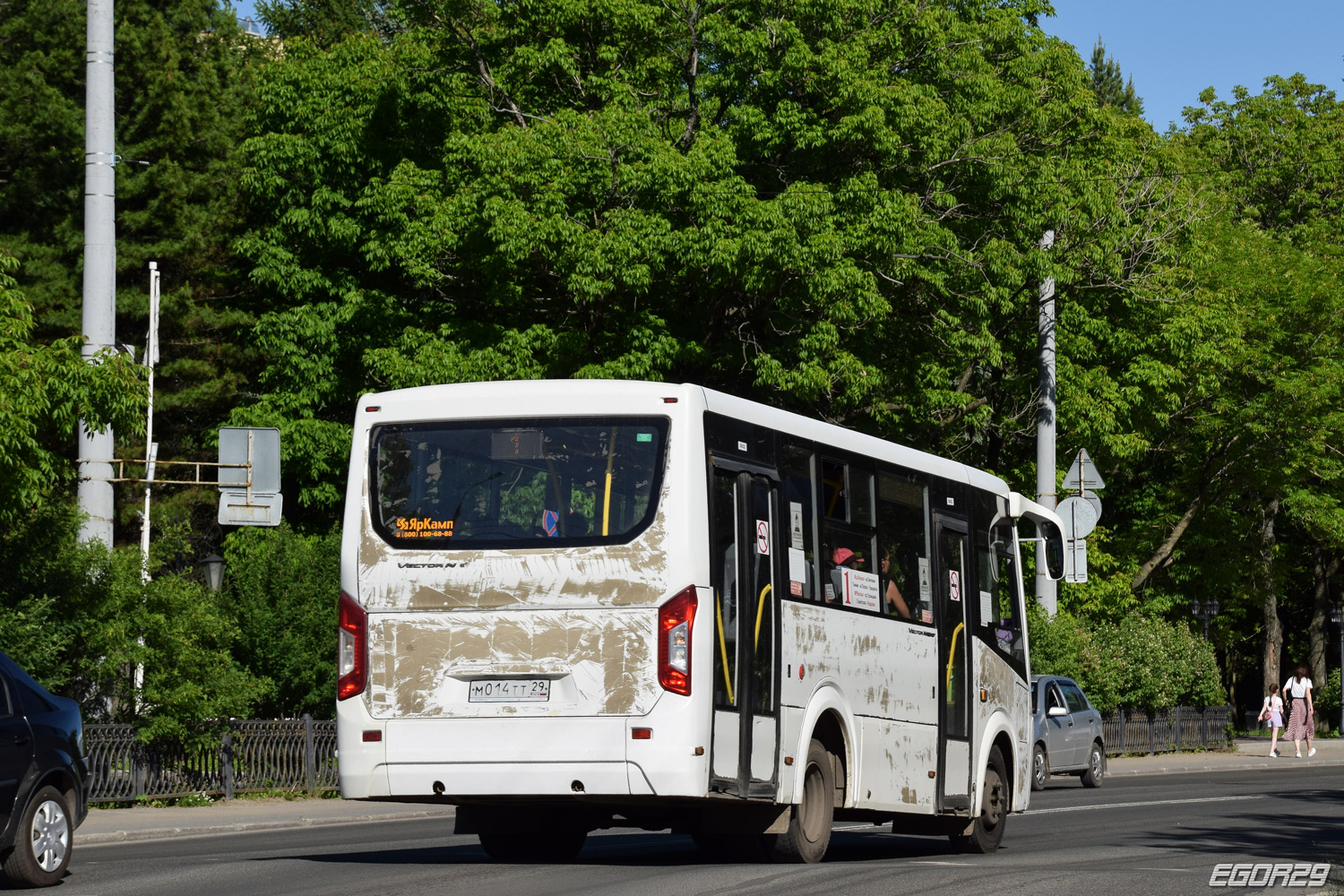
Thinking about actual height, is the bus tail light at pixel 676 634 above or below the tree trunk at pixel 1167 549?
below

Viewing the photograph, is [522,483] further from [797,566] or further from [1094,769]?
[1094,769]

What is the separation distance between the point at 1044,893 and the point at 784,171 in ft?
73.4

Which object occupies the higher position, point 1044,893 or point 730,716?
point 730,716

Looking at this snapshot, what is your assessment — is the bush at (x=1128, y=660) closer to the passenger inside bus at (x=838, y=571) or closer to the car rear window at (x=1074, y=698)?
the car rear window at (x=1074, y=698)

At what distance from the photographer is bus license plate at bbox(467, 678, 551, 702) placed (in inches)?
472

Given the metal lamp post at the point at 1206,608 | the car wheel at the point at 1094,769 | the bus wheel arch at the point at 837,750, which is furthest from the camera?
the metal lamp post at the point at 1206,608

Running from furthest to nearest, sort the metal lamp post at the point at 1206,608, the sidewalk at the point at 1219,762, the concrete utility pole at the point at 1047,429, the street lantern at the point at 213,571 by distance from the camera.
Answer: the metal lamp post at the point at 1206,608, the street lantern at the point at 213,571, the sidewalk at the point at 1219,762, the concrete utility pole at the point at 1047,429

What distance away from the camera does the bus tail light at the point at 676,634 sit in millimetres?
11805

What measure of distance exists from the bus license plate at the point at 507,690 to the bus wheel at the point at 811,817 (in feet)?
7.31

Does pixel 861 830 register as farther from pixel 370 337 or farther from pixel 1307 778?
pixel 370 337

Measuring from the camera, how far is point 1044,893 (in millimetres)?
11438

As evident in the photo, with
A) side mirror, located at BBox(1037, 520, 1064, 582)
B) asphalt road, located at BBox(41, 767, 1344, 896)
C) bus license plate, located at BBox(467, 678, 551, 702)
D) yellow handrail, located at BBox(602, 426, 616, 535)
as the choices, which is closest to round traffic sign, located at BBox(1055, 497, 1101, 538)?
asphalt road, located at BBox(41, 767, 1344, 896)

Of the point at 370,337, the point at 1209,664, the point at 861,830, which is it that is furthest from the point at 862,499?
the point at 1209,664

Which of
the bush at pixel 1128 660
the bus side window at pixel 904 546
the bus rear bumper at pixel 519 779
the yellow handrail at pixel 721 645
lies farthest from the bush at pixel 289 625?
the yellow handrail at pixel 721 645
